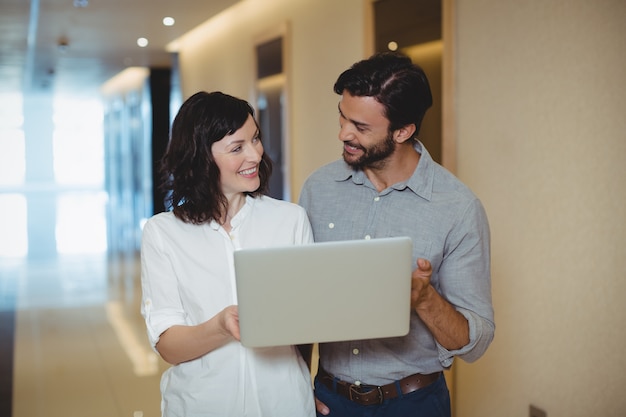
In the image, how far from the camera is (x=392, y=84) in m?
2.05

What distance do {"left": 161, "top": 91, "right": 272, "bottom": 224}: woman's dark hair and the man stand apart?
0.42m

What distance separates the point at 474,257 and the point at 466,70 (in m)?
2.03

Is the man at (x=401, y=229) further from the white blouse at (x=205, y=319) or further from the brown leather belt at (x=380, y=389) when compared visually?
the white blouse at (x=205, y=319)

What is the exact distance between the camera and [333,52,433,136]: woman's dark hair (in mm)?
2055

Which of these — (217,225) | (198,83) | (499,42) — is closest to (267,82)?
(198,83)

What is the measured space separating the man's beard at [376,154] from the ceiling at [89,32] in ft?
20.1

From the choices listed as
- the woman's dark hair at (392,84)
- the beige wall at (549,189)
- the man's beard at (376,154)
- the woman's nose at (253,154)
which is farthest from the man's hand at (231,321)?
the beige wall at (549,189)

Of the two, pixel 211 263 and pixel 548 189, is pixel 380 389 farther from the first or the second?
pixel 548 189

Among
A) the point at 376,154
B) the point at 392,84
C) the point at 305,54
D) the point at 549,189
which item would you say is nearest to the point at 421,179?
the point at 376,154

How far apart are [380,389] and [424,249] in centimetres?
44

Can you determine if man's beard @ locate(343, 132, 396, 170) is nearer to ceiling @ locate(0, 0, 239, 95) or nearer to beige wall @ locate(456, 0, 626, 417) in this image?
beige wall @ locate(456, 0, 626, 417)

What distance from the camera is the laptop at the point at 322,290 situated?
1417mm

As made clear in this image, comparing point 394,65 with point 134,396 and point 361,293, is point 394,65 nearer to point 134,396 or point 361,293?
point 361,293

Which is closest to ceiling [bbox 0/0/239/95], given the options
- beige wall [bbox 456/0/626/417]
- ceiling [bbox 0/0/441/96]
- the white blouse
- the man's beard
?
ceiling [bbox 0/0/441/96]
